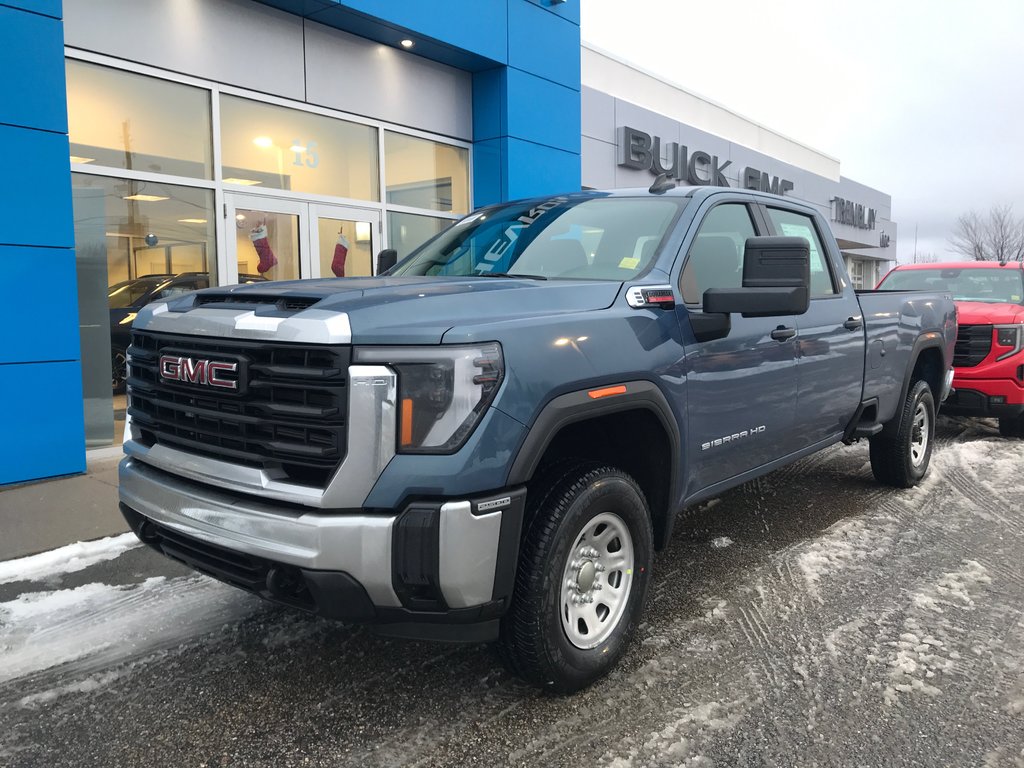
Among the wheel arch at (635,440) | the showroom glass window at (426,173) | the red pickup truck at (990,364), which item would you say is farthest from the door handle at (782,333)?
the showroom glass window at (426,173)

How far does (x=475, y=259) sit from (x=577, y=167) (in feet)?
27.8

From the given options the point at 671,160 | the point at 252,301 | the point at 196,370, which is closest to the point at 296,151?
the point at 252,301

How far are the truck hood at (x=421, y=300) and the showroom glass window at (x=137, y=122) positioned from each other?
522cm

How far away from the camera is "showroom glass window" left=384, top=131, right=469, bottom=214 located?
10203 mm

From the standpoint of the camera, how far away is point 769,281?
10.6ft

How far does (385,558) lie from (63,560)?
302cm

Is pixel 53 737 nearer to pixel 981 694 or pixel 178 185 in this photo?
pixel 981 694

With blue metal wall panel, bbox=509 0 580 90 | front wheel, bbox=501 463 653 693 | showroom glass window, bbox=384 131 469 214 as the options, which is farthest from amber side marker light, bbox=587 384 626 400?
blue metal wall panel, bbox=509 0 580 90

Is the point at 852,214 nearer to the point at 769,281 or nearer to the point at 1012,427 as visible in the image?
the point at 1012,427

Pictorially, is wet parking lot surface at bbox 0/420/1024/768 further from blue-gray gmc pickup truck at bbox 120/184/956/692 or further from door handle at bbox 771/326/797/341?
door handle at bbox 771/326/797/341

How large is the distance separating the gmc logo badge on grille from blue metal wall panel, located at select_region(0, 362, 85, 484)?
3.86 m

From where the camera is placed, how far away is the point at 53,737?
2719 millimetres

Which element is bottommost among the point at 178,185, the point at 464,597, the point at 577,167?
the point at 464,597

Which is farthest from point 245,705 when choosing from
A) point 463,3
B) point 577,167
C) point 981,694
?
point 577,167
